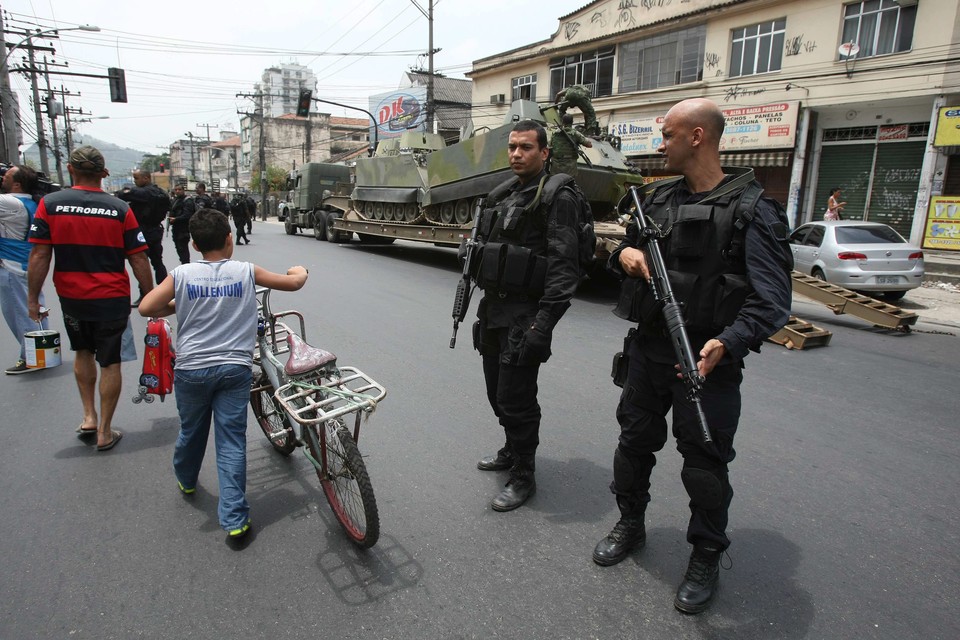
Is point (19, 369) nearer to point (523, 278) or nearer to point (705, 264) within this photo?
point (523, 278)

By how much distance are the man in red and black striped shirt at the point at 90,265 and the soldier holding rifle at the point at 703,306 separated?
9.70 feet

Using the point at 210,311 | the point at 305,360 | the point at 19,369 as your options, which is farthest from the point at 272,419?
the point at 19,369

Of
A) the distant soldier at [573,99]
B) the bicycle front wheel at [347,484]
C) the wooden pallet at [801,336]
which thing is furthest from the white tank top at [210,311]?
the distant soldier at [573,99]

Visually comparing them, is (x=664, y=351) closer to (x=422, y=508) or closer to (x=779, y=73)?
(x=422, y=508)

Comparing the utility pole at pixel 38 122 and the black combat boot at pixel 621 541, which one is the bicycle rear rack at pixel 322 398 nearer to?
the black combat boot at pixel 621 541

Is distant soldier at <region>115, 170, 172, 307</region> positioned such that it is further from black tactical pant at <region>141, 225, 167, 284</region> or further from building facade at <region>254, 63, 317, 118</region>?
building facade at <region>254, 63, 317, 118</region>

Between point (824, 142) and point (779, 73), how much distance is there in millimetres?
2377

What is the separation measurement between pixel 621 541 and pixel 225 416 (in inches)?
73.4

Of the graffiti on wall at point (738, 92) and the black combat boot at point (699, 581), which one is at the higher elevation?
the graffiti on wall at point (738, 92)

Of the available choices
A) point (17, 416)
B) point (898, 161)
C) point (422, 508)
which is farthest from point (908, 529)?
point (898, 161)

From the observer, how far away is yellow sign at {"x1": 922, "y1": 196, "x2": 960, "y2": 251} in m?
13.7

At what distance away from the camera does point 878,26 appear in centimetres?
1521

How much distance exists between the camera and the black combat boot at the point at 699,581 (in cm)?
228

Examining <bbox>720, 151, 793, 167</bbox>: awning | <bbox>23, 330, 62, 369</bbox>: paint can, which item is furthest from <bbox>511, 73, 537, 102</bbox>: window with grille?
<bbox>23, 330, 62, 369</bbox>: paint can
